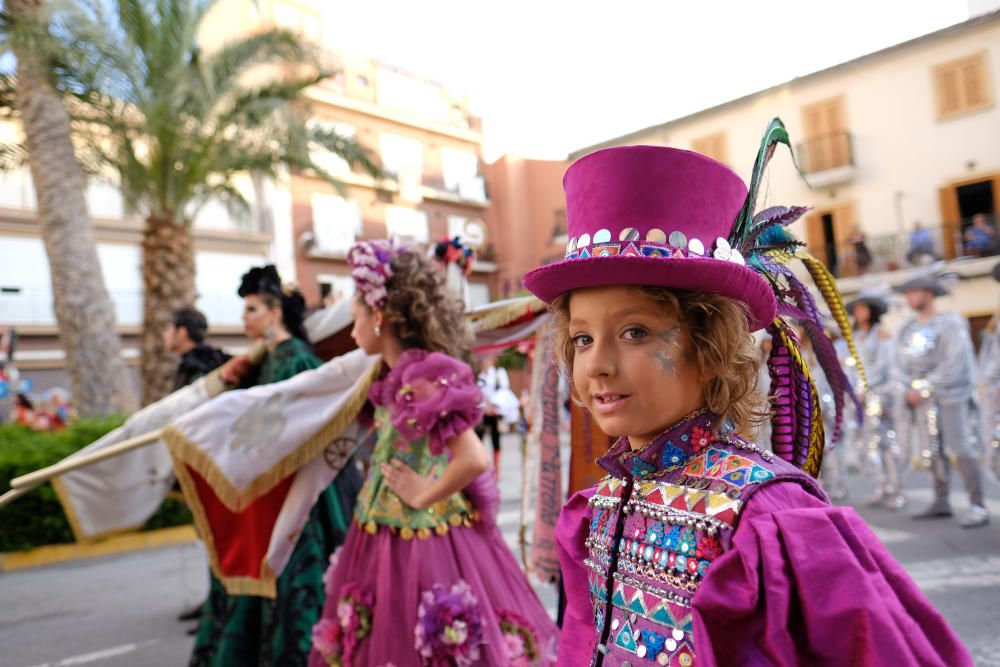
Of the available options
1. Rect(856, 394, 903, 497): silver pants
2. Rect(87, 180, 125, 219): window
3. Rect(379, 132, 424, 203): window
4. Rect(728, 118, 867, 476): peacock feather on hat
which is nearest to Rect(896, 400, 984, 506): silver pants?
Rect(856, 394, 903, 497): silver pants

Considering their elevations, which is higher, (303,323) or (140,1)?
(140,1)

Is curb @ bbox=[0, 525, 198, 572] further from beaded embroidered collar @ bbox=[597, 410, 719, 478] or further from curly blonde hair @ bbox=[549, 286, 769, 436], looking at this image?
curly blonde hair @ bbox=[549, 286, 769, 436]

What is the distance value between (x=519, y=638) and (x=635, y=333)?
Answer: 1.69 metres

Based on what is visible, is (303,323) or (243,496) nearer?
(243,496)

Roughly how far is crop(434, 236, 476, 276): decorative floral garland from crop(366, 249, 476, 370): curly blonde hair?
0.52 m

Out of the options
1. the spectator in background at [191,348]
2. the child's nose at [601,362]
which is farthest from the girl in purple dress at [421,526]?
the spectator in background at [191,348]

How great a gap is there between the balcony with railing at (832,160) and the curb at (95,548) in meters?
18.3

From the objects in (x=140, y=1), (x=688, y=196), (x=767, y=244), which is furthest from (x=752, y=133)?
(x=140, y=1)

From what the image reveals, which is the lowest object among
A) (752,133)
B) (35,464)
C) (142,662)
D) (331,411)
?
(142,662)

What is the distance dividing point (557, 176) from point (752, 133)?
2.62 ft

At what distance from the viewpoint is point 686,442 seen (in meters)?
1.43

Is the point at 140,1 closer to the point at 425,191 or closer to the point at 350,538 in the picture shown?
the point at 350,538

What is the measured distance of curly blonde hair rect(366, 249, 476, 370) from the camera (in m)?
2.93

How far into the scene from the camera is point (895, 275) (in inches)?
743
